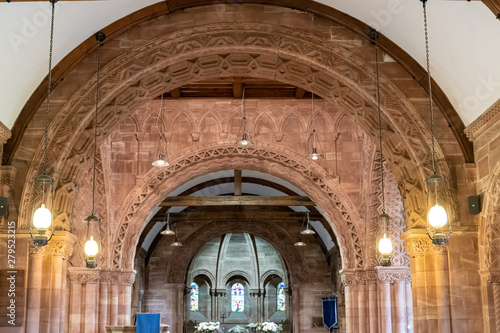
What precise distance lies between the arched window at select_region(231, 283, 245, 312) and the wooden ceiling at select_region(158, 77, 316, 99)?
13.7 metres

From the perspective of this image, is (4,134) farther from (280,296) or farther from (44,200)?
(280,296)

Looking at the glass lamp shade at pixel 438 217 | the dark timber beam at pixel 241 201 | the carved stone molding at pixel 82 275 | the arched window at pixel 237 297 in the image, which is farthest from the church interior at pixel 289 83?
the arched window at pixel 237 297

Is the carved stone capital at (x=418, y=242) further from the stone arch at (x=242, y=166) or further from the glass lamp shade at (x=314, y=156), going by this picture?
the stone arch at (x=242, y=166)

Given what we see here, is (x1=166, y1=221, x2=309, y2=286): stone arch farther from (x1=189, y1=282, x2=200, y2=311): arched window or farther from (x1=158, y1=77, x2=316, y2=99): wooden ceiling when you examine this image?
(x1=158, y1=77, x2=316, y2=99): wooden ceiling

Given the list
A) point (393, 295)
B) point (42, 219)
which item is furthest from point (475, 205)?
point (393, 295)

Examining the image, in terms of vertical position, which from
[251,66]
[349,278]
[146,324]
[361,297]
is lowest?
[146,324]

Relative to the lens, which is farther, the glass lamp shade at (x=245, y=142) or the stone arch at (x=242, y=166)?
the stone arch at (x=242, y=166)

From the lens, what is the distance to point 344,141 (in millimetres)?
13844

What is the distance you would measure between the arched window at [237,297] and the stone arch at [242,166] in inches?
492

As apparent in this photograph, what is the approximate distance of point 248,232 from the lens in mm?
21609

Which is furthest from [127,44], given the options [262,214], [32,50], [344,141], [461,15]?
[262,214]

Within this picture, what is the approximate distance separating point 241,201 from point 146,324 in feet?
20.2

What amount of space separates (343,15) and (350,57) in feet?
1.67

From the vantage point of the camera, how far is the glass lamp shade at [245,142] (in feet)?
40.7
